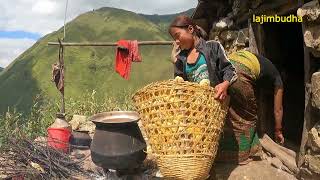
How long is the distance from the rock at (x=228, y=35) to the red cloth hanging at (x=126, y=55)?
189 centimetres

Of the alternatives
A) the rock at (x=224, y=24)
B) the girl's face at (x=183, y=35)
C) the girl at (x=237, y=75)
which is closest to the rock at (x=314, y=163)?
the girl at (x=237, y=75)

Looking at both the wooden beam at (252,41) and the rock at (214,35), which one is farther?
the rock at (214,35)

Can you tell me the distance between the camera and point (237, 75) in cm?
414

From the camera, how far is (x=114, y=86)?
250ft

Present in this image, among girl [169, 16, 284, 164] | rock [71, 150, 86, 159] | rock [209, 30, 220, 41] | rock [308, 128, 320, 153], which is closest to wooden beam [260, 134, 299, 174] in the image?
girl [169, 16, 284, 164]

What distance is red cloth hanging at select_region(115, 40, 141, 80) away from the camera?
7.70m

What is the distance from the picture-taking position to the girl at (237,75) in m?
4.05

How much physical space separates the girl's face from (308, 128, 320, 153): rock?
136 cm

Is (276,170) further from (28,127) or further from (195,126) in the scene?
(28,127)

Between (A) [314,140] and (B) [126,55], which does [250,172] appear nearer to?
(A) [314,140]

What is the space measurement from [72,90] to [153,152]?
230 ft

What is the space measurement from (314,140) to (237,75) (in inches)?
36.1

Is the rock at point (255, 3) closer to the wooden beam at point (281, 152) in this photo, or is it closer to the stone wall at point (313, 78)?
the stone wall at point (313, 78)

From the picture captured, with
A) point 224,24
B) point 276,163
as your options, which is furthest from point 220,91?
point 224,24
